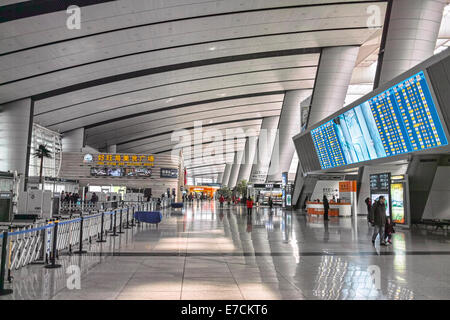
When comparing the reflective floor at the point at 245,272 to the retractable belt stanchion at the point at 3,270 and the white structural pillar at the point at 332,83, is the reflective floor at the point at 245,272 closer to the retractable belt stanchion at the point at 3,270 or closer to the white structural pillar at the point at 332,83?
the retractable belt stanchion at the point at 3,270

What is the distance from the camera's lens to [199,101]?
4256 centimetres

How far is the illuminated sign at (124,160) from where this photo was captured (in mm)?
43844

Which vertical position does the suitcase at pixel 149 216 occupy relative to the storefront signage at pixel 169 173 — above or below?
below

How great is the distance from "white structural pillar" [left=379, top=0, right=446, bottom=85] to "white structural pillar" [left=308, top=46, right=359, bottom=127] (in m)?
10.7

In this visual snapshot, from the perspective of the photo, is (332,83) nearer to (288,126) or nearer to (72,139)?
(288,126)

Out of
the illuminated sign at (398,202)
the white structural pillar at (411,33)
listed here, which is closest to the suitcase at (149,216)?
the illuminated sign at (398,202)

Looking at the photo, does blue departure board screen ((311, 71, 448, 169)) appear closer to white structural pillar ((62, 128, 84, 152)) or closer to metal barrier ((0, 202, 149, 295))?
metal barrier ((0, 202, 149, 295))

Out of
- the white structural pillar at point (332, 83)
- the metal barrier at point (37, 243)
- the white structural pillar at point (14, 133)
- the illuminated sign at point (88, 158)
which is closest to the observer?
the metal barrier at point (37, 243)

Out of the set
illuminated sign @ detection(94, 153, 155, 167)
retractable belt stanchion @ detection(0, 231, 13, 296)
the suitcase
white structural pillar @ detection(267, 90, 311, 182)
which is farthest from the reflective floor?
illuminated sign @ detection(94, 153, 155, 167)

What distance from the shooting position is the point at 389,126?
1460cm

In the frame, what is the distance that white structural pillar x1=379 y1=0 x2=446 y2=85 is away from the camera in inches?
666

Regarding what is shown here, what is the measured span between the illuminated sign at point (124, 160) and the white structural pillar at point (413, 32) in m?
32.4

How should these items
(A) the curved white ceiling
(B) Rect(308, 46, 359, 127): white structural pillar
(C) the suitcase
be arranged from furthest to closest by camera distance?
1. (B) Rect(308, 46, 359, 127): white structural pillar
2. (A) the curved white ceiling
3. (C) the suitcase

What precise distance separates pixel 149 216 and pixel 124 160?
100.0ft
